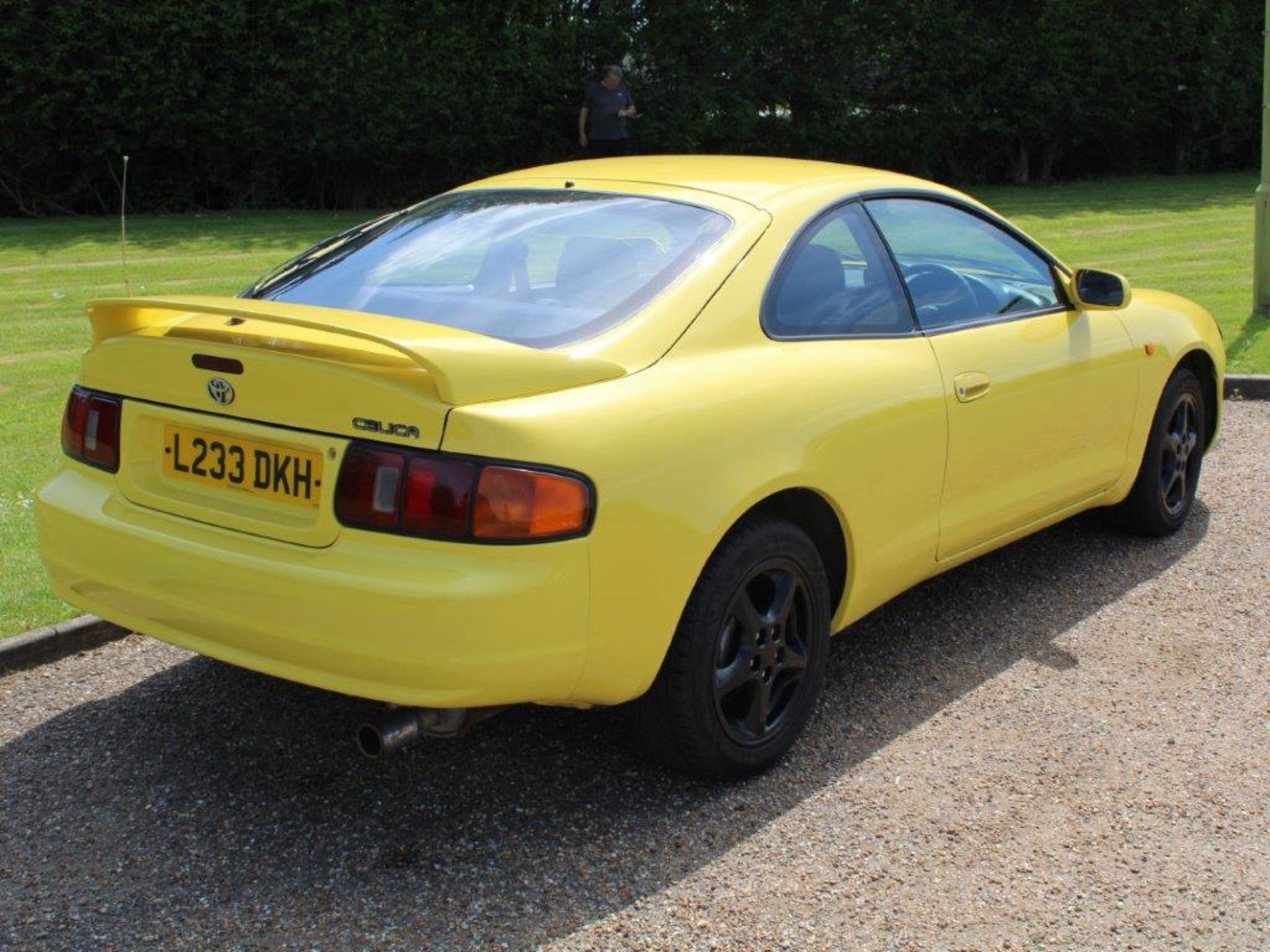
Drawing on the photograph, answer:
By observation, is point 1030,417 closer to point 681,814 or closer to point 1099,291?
point 1099,291

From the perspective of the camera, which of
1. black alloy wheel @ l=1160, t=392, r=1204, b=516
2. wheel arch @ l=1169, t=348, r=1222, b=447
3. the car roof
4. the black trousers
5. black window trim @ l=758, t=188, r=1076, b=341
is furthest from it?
the black trousers

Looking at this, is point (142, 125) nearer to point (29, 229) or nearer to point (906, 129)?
point (29, 229)

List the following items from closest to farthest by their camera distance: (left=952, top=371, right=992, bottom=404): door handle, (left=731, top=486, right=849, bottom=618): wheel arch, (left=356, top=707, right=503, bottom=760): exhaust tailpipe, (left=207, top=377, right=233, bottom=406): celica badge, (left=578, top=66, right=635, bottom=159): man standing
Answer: (left=356, top=707, right=503, bottom=760): exhaust tailpipe, (left=207, top=377, right=233, bottom=406): celica badge, (left=731, top=486, right=849, bottom=618): wheel arch, (left=952, top=371, right=992, bottom=404): door handle, (left=578, top=66, right=635, bottom=159): man standing

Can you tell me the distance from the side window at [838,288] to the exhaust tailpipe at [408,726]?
133cm

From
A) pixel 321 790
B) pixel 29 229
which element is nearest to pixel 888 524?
pixel 321 790

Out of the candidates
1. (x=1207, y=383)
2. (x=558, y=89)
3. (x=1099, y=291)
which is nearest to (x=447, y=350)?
(x=1099, y=291)

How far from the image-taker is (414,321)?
3.63m

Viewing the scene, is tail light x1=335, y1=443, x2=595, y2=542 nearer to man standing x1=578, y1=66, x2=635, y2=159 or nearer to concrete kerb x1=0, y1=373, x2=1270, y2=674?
concrete kerb x1=0, y1=373, x2=1270, y2=674

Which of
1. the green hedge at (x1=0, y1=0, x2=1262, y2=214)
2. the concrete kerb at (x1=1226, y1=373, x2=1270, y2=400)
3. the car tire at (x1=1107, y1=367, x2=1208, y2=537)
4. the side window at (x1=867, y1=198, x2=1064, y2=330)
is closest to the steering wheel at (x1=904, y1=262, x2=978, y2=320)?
the side window at (x1=867, y1=198, x2=1064, y2=330)

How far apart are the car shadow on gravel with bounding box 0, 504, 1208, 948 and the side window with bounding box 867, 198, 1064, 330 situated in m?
1.10

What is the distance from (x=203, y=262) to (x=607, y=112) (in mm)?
5417

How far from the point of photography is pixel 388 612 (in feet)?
10.9

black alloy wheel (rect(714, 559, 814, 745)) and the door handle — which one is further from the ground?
the door handle

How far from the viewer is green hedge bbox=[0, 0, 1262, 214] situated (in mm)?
16812
